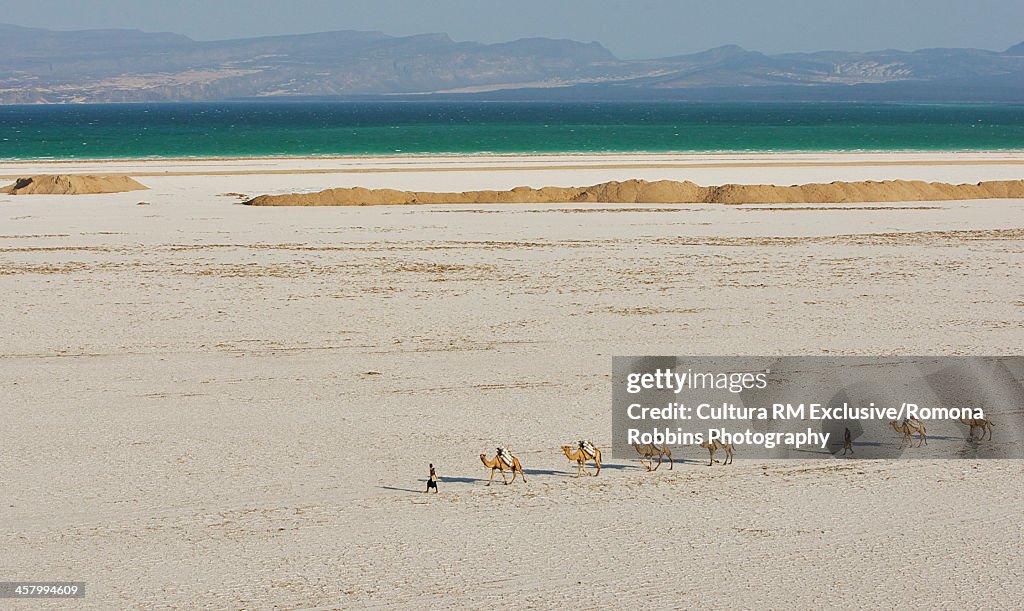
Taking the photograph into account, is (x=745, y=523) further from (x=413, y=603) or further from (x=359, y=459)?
(x=359, y=459)

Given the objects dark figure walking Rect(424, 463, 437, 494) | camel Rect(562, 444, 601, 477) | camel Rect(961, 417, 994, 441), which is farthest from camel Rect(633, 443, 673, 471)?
camel Rect(961, 417, 994, 441)

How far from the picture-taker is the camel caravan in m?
10.8

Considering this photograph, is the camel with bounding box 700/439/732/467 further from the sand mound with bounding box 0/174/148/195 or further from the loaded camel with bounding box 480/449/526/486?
the sand mound with bounding box 0/174/148/195

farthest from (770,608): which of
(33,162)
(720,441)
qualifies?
(33,162)

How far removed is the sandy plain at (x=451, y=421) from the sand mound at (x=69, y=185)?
1393 cm

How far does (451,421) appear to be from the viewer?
13.0 metres

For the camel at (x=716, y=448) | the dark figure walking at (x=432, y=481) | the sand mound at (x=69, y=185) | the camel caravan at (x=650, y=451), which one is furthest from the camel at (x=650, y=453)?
the sand mound at (x=69, y=185)

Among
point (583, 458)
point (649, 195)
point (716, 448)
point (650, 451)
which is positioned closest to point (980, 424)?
point (716, 448)

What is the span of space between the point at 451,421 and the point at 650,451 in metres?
2.52

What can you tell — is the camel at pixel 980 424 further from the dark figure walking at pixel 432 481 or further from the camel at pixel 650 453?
the dark figure walking at pixel 432 481

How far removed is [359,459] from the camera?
11.7 metres

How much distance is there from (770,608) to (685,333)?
30.1ft

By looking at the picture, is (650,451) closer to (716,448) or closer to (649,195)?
(716,448)

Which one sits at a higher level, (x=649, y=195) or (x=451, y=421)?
(x=649, y=195)
